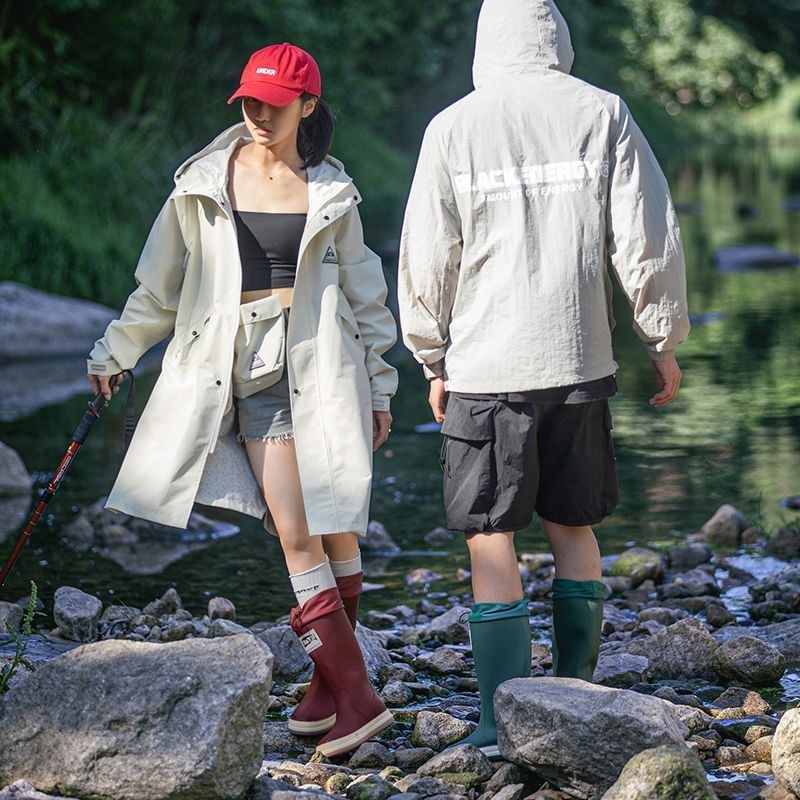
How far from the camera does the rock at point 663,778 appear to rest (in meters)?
2.99

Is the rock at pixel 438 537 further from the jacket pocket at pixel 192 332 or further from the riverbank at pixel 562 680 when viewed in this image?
the jacket pocket at pixel 192 332

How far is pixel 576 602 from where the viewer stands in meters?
3.77

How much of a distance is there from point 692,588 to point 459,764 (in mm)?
2196

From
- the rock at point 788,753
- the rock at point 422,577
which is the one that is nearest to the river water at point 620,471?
the rock at point 422,577

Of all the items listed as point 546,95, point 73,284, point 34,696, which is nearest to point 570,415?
point 546,95

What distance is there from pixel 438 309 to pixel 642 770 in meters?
1.24

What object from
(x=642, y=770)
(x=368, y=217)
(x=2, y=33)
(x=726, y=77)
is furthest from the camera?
(x=726, y=77)

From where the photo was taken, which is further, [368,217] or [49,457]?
[368,217]

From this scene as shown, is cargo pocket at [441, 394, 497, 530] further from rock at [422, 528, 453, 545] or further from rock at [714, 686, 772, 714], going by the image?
rock at [422, 528, 453, 545]

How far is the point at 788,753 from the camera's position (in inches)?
129

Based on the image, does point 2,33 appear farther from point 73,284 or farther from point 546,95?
point 546,95

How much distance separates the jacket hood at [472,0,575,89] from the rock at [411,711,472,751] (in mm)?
1614

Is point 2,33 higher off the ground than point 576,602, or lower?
higher

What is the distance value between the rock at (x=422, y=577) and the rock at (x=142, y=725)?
2528 millimetres
